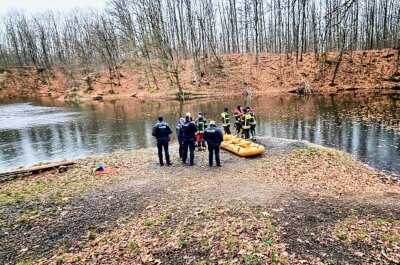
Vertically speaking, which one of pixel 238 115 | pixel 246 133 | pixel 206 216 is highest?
pixel 238 115

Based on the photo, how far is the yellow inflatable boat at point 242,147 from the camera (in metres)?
14.2

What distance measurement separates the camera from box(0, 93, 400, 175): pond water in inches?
687

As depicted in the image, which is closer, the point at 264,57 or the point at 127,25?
the point at 127,25

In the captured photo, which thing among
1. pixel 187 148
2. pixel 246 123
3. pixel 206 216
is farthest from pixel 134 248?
pixel 246 123

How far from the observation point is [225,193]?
30.9 ft

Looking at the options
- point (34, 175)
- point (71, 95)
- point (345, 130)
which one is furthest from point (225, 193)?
point (71, 95)

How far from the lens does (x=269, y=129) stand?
22.4 meters

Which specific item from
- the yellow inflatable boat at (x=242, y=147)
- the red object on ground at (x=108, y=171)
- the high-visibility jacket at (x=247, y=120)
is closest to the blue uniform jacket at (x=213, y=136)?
the yellow inflatable boat at (x=242, y=147)

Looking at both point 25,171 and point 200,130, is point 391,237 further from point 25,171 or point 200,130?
point 25,171

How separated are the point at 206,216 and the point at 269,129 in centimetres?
1570

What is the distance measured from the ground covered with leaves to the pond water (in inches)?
217

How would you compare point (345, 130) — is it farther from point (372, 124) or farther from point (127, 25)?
point (127, 25)

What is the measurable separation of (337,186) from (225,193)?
4.04m

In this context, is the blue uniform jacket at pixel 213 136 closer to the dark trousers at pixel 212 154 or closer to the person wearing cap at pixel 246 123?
the dark trousers at pixel 212 154
